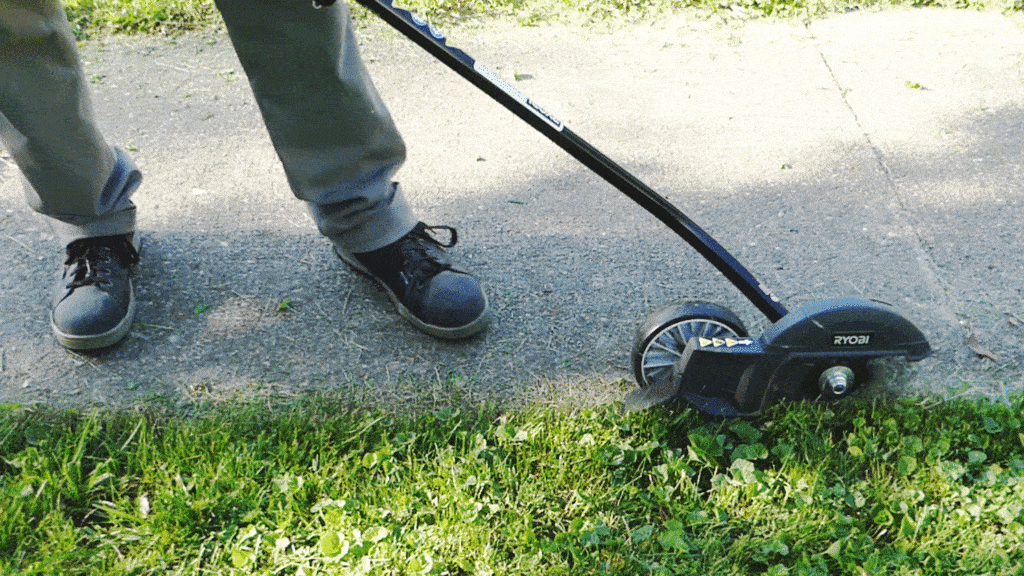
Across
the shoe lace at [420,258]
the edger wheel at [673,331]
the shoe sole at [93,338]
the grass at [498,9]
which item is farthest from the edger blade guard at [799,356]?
the grass at [498,9]

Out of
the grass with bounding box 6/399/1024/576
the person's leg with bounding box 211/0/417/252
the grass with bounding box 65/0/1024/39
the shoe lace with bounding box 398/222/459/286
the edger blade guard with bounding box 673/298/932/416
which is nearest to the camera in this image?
the grass with bounding box 6/399/1024/576

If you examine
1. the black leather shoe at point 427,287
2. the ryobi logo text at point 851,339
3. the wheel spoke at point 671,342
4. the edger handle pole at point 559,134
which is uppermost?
the edger handle pole at point 559,134

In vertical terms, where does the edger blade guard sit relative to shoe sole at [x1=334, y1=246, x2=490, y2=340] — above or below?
above

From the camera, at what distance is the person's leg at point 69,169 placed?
232 cm

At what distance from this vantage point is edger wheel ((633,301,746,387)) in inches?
90.2

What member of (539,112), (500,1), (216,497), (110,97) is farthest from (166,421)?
(500,1)

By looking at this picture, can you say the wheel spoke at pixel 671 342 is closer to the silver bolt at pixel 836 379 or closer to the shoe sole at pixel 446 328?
the silver bolt at pixel 836 379

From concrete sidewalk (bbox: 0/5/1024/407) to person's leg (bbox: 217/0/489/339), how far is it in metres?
0.13

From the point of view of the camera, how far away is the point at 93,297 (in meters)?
2.53

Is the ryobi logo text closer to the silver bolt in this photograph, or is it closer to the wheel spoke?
the silver bolt

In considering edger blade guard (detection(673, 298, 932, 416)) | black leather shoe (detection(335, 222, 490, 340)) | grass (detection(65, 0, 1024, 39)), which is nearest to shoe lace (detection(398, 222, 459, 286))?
black leather shoe (detection(335, 222, 490, 340))

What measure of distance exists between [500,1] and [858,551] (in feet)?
10.7

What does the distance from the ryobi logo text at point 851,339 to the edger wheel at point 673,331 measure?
0.80ft

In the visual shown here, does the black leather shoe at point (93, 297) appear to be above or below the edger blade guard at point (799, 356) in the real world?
below
